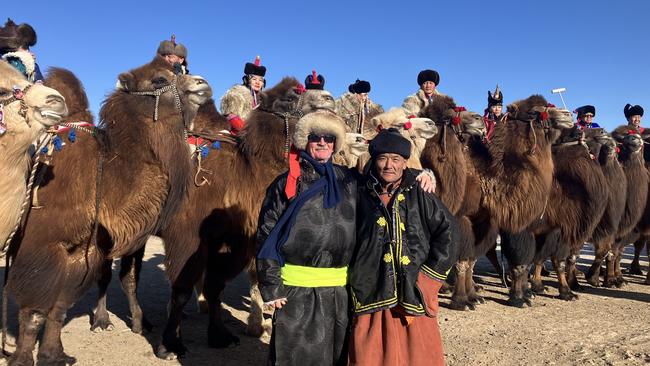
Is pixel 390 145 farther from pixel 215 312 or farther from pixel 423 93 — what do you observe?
pixel 423 93

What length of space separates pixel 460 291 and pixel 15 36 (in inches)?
241

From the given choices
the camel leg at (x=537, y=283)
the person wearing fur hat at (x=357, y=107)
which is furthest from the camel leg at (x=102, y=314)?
the camel leg at (x=537, y=283)

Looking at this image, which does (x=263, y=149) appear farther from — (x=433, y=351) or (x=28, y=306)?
(x=433, y=351)

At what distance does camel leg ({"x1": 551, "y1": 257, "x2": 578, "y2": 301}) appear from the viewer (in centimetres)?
779

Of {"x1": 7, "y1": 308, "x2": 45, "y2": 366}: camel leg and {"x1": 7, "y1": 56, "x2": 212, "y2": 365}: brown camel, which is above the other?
{"x1": 7, "y1": 56, "x2": 212, "y2": 365}: brown camel

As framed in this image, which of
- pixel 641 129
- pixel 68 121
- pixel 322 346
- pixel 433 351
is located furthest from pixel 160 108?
pixel 641 129

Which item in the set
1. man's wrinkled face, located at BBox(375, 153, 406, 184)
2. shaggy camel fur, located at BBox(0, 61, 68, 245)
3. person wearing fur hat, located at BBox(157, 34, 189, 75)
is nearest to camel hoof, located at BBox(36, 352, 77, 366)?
shaggy camel fur, located at BBox(0, 61, 68, 245)

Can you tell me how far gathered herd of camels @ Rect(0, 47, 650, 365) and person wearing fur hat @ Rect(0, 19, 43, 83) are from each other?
25 cm

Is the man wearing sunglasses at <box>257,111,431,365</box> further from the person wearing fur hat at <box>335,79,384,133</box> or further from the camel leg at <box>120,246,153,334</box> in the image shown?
the camel leg at <box>120,246,153,334</box>

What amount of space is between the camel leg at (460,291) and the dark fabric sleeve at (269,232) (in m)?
4.60

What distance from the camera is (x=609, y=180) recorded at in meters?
8.36

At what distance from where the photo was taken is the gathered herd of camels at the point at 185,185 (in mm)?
3785

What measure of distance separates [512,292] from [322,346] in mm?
5302

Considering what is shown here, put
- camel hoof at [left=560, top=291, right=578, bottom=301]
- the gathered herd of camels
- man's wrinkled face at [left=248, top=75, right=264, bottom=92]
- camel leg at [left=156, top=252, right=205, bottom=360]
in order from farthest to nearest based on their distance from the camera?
camel hoof at [left=560, top=291, right=578, bottom=301], man's wrinkled face at [left=248, top=75, right=264, bottom=92], camel leg at [left=156, top=252, right=205, bottom=360], the gathered herd of camels
